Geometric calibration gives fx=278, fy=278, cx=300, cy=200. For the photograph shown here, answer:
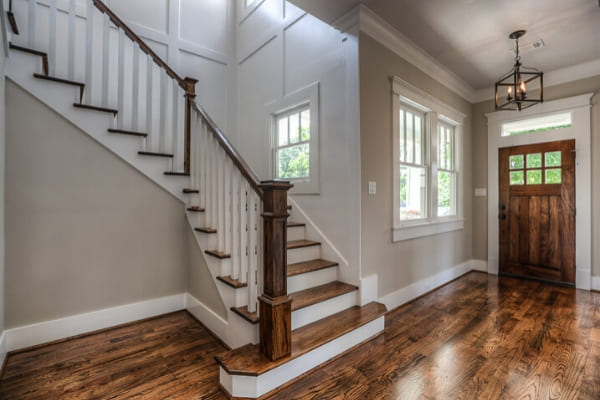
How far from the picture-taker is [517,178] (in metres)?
3.95

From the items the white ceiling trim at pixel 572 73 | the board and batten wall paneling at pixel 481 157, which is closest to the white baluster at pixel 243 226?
the board and batten wall paneling at pixel 481 157

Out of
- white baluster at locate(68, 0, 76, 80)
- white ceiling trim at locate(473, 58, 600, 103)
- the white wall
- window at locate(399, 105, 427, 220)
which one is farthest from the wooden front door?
white baluster at locate(68, 0, 76, 80)

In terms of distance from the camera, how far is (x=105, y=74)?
98.3 inches

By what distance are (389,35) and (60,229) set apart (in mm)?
3409

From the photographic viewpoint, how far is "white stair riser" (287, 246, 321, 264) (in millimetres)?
2643

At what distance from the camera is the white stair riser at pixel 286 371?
61.9 inches

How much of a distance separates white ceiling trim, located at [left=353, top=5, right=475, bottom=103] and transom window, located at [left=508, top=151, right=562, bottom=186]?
1.23m

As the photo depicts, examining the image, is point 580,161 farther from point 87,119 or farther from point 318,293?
point 87,119

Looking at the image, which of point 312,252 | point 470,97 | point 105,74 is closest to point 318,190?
point 312,252

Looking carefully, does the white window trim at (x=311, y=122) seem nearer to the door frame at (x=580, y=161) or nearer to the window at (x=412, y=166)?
the window at (x=412, y=166)

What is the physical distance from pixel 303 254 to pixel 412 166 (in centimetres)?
164

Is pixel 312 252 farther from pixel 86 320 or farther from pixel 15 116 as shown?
pixel 15 116

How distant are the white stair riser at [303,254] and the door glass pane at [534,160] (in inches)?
130

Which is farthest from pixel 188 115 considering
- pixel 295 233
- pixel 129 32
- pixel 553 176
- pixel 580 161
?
pixel 580 161
